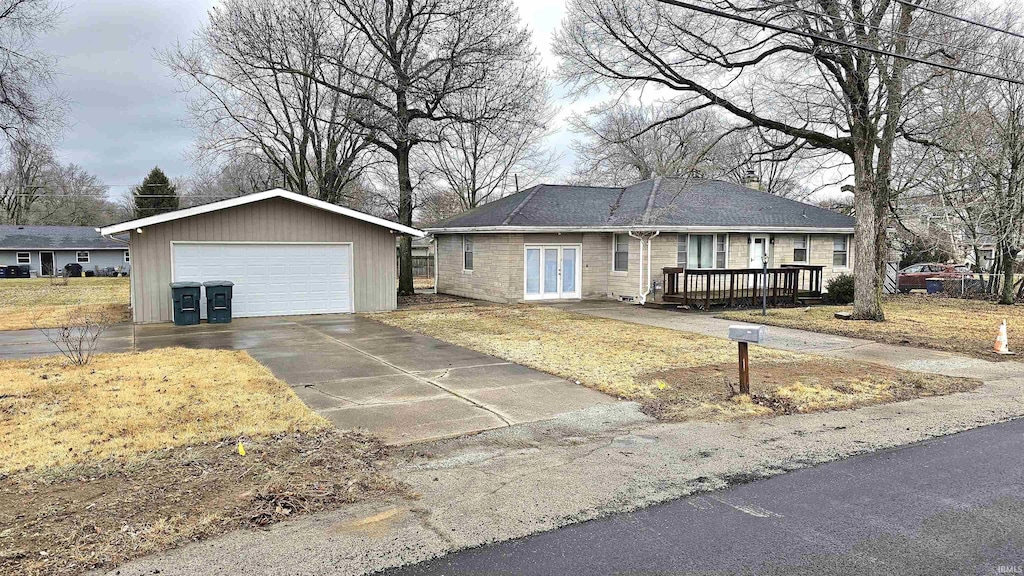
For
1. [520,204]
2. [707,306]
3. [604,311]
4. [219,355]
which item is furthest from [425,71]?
[219,355]

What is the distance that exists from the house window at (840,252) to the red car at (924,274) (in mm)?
4361

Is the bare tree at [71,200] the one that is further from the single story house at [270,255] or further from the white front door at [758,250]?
the white front door at [758,250]

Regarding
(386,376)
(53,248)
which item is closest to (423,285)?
(386,376)

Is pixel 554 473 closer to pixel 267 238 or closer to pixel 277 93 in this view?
pixel 267 238

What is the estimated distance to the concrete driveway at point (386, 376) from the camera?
6266mm

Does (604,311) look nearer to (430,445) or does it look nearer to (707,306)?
(707,306)

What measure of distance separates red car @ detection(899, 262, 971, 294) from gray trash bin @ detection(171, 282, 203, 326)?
79.2 feet

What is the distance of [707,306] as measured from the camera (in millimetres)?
16969

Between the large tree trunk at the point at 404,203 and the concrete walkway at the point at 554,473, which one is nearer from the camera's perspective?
the concrete walkway at the point at 554,473

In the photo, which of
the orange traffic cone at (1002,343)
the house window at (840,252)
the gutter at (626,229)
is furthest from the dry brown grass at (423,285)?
the orange traffic cone at (1002,343)

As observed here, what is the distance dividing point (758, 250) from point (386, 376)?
49.7 feet

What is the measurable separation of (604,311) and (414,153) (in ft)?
54.1

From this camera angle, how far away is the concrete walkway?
3.49 metres

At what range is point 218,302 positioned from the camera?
46.3ft
